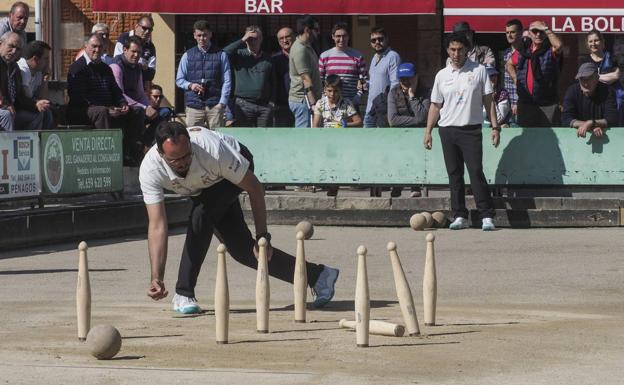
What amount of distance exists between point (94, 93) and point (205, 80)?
6.05ft

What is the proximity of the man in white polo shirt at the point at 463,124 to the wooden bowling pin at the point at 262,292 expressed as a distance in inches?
287

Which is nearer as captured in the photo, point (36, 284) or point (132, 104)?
point (36, 284)

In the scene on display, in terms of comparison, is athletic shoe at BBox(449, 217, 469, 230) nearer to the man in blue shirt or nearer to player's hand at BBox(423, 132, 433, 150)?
player's hand at BBox(423, 132, 433, 150)

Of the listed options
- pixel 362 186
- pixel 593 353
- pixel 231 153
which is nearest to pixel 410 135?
pixel 362 186

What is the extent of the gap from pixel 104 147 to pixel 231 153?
682 centimetres

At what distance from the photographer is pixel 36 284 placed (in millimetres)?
12305

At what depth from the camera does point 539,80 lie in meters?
18.0

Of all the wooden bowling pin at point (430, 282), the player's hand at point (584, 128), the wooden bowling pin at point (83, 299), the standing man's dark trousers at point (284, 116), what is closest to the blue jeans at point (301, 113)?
the standing man's dark trousers at point (284, 116)

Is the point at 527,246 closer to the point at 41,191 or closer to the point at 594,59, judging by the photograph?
the point at 594,59

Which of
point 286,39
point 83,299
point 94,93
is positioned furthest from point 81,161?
point 83,299

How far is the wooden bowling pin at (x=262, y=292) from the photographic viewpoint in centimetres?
943

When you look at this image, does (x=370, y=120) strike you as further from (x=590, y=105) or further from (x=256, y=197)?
(x=256, y=197)

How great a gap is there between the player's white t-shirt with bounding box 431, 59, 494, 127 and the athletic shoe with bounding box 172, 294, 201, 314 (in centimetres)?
668

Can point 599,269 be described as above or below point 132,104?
below
